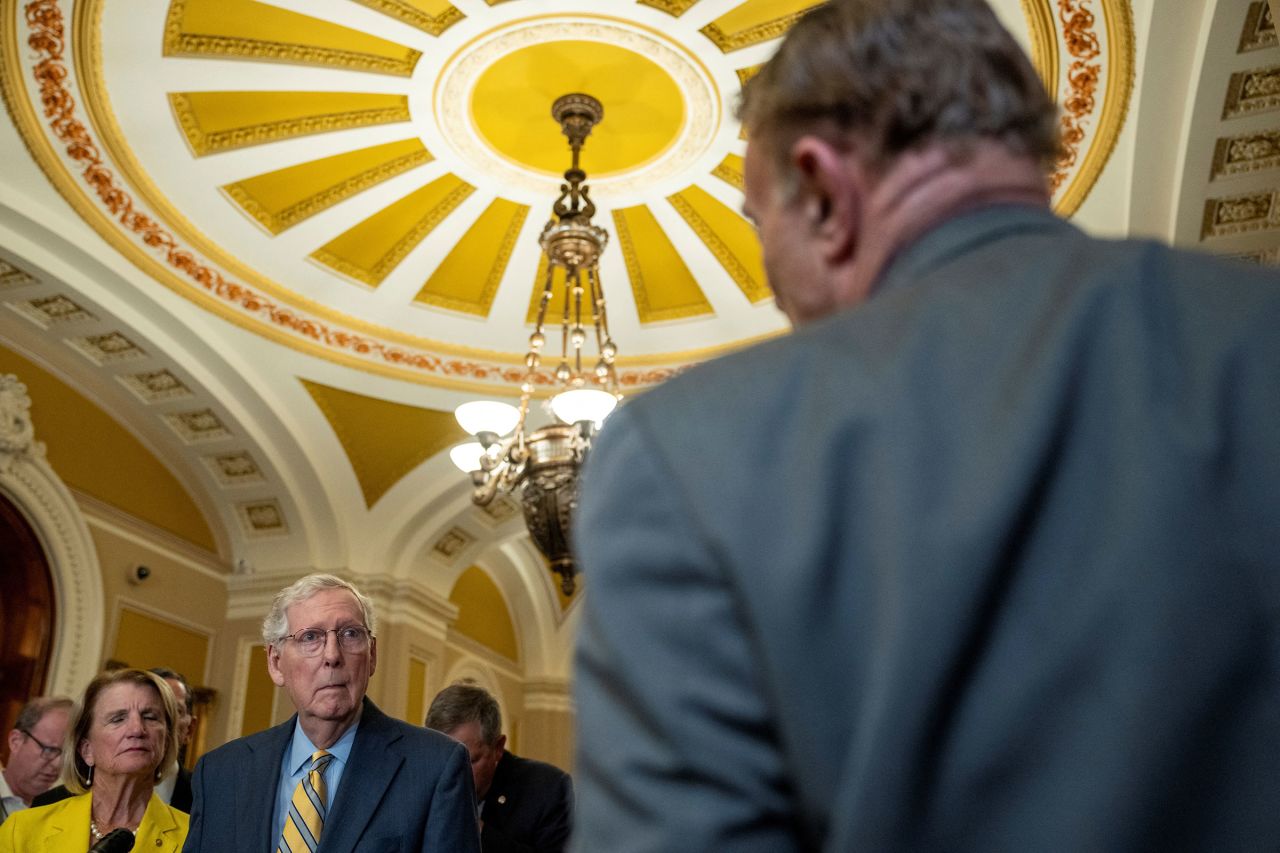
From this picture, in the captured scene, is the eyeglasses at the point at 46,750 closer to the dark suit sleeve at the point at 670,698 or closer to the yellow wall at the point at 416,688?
the dark suit sleeve at the point at 670,698

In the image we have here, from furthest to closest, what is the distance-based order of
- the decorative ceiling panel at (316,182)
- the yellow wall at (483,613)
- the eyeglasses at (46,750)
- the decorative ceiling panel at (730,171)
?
1. the yellow wall at (483,613)
2. the decorative ceiling panel at (730,171)
3. the decorative ceiling panel at (316,182)
4. the eyeglasses at (46,750)

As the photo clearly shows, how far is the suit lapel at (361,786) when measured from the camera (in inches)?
100

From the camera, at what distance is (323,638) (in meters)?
2.82

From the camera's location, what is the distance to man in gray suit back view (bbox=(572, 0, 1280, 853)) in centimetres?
67

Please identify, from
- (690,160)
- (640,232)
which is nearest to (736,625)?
(690,160)

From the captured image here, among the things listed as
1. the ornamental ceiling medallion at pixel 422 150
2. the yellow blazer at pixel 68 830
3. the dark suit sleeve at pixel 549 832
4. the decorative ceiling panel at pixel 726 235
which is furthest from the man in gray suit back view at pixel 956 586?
the decorative ceiling panel at pixel 726 235

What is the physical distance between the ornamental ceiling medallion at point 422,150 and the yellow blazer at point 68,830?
13.6 ft

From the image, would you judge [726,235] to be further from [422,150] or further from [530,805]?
[530,805]

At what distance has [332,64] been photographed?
6.40 meters

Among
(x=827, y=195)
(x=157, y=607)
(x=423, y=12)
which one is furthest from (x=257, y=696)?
(x=827, y=195)

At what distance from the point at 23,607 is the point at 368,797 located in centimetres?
645

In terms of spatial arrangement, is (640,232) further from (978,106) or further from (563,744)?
(563,744)

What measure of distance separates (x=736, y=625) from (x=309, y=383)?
859 cm

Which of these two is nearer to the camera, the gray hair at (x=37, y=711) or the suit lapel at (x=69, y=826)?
the suit lapel at (x=69, y=826)
